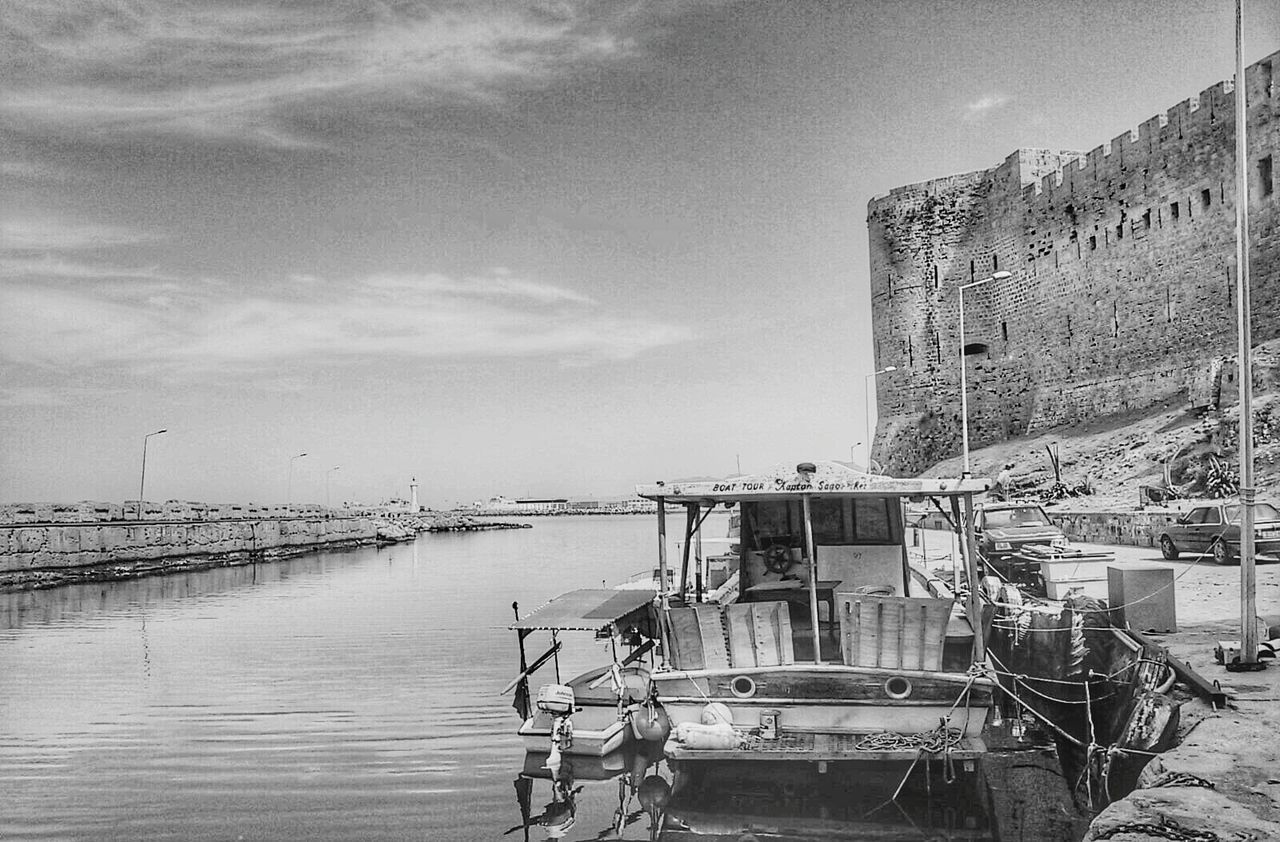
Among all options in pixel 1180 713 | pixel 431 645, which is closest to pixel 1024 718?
pixel 1180 713

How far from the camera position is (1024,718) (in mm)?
10727

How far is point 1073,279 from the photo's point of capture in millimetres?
37719

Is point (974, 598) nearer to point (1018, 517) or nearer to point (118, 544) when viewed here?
point (1018, 517)

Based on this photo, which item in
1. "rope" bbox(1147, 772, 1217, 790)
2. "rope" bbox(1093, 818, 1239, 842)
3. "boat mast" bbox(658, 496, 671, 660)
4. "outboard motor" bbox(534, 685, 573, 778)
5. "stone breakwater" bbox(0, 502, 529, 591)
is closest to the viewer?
"rope" bbox(1093, 818, 1239, 842)

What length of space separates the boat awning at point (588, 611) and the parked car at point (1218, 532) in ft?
30.3

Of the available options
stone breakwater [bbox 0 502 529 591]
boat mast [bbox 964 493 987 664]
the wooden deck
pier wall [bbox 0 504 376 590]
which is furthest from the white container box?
pier wall [bbox 0 504 376 590]

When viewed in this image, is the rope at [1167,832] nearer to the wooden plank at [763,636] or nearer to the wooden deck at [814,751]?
the wooden deck at [814,751]

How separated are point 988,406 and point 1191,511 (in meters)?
25.5

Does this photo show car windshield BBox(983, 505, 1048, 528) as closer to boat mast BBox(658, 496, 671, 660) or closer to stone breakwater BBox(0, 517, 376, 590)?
boat mast BBox(658, 496, 671, 660)

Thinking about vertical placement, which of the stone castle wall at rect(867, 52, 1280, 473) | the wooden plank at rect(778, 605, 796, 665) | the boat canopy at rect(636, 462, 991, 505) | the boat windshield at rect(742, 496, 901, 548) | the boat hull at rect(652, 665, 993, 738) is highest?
the stone castle wall at rect(867, 52, 1280, 473)

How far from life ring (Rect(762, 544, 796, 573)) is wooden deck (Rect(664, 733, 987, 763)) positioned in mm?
2313

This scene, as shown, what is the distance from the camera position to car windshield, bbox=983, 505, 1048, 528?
1948 cm

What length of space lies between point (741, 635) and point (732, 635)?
0.27 ft

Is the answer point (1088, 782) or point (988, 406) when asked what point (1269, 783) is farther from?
point (988, 406)
